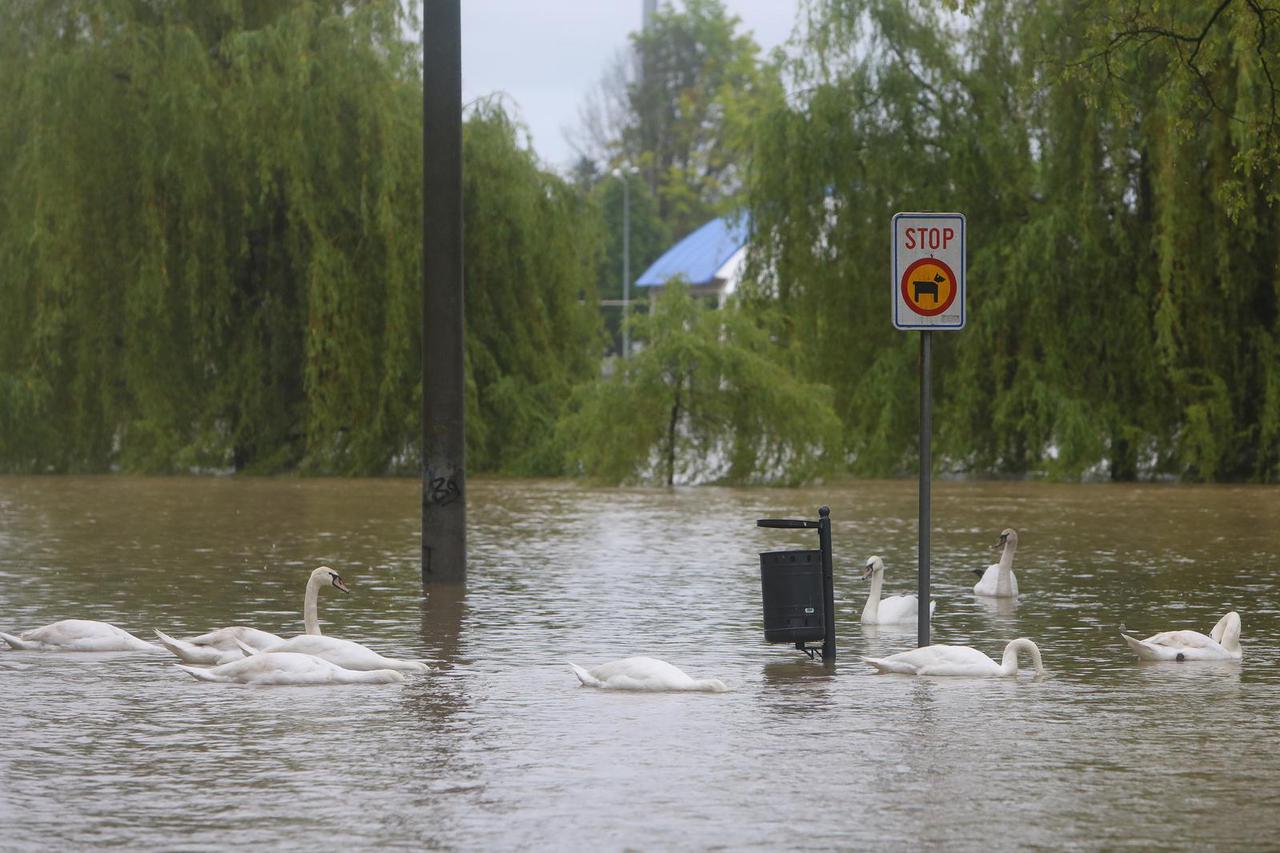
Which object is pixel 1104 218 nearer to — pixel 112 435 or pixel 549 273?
pixel 549 273

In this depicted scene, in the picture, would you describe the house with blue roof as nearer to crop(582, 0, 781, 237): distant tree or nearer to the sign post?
crop(582, 0, 781, 237): distant tree

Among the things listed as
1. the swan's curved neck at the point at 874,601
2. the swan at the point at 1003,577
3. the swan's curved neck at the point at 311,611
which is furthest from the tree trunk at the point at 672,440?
the swan's curved neck at the point at 311,611

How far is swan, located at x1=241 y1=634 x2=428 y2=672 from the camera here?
36.9ft

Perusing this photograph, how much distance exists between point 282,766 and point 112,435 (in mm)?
29917

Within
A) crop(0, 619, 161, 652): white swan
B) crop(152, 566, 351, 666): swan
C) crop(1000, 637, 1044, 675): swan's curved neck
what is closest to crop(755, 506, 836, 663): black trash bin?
crop(1000, 637, 1044, 675): swan's curved neck

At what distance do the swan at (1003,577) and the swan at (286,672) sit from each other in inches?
236

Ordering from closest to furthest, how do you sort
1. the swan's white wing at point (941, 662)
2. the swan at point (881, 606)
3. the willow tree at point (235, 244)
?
the swan's white wing at point (941, 662) → the swan at point (881, 606) → the willow tree at point (235, 244)

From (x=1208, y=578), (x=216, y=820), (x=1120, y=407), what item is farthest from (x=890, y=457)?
(x=216, y=820)

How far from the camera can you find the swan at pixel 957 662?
36.7ft

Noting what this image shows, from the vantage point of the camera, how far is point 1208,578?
17.5 metres

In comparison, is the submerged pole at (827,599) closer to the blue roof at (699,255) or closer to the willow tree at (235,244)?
the willow tree at (235,244)

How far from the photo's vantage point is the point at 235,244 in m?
36.3

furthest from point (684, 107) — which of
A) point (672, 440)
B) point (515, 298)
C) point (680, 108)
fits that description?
point (672, 440)

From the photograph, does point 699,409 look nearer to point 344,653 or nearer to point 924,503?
point 924,503
